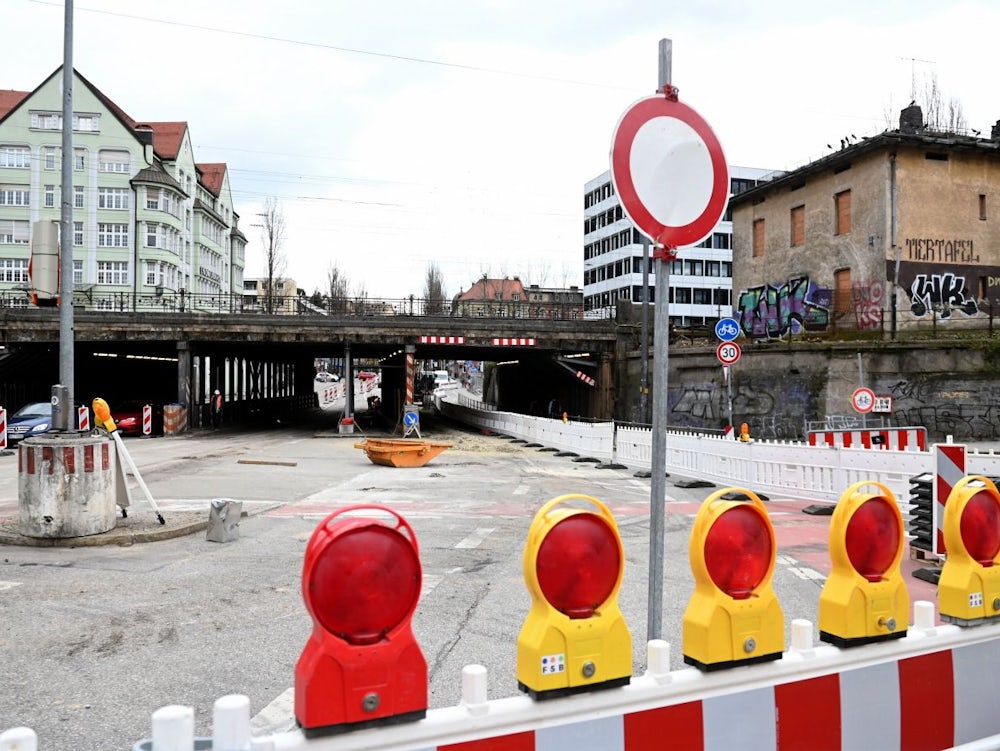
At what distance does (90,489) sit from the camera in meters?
8.73

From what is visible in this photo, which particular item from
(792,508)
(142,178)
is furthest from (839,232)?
(142,178)

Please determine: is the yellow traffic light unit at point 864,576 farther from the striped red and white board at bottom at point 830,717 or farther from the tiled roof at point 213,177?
the tiled roof at point 213,177

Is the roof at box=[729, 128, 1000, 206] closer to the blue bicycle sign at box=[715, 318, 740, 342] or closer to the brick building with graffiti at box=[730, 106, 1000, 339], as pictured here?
the brick building with graffiti at box=[730, 106, 1000, 339]

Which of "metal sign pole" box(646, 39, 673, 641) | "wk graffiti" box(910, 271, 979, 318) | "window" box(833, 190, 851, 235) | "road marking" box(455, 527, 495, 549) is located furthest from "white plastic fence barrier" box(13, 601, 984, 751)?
"window" box(833, 190, 851, 235)

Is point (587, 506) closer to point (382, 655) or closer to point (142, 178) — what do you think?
point (382, 655)

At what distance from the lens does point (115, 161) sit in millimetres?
62000

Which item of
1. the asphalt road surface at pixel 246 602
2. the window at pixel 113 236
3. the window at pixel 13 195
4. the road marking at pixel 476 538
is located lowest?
the road marking at pixel 476 538

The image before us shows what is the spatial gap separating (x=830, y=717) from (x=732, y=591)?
58cm

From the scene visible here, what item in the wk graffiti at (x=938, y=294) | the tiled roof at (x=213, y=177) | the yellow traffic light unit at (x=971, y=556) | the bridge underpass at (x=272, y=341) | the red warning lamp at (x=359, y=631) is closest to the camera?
the red warning lamp at (x=359, y=631)

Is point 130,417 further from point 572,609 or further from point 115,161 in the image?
point 115,161

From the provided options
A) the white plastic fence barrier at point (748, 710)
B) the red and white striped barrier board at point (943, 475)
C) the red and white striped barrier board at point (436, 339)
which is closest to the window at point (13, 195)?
the red and white striped barrier board at point (436, 339)

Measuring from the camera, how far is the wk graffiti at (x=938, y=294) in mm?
28672

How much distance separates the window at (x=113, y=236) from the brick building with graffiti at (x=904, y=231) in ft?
169

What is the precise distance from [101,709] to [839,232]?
32.0 meters
